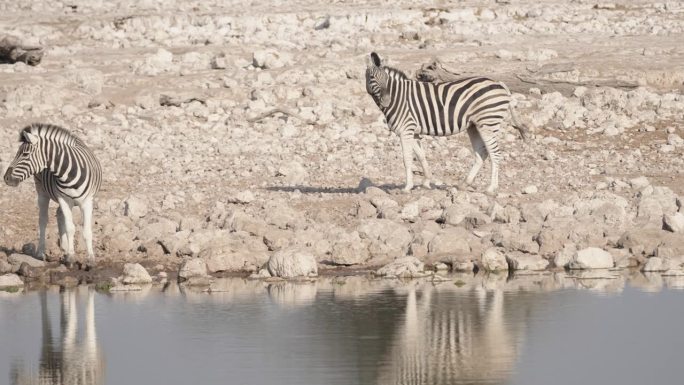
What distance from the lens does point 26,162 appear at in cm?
1418

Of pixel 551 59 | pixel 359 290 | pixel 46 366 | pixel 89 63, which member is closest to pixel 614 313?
pixel 359 290

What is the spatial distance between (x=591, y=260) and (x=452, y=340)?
3.55m

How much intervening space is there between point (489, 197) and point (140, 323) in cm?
591

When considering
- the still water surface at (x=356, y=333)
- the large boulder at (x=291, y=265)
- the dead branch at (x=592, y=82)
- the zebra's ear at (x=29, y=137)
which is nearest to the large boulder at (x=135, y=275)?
the still water surface at (x=356, y=333)

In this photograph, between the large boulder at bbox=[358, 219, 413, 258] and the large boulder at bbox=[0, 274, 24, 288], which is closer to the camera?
the large boulder at bbox=[0, 274, 24, 288]

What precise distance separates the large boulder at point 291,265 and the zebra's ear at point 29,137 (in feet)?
8.93

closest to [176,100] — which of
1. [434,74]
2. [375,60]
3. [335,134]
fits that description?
[335,134]

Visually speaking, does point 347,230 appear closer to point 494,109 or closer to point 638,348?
point 494,109

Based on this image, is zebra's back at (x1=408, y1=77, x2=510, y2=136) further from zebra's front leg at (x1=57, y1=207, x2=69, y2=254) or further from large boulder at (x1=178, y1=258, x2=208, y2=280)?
zebra's front leg at (x1=57, y1=207, x2=69, y2=254)

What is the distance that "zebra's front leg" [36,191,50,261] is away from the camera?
14906mm

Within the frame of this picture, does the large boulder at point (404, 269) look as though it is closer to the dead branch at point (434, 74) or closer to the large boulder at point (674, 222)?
the large boulder at point (674, 222)

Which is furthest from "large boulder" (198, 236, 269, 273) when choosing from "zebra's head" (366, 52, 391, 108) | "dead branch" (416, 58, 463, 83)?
"dead branch" (416, 58, 463, 83)

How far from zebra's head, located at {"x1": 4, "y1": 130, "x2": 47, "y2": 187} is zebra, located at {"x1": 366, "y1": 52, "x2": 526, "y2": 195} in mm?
5062

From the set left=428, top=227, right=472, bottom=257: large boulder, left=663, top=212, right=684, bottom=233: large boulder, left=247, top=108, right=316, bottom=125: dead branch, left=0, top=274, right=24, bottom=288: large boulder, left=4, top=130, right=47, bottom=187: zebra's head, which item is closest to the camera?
left=4, top=130, right=47, bottom=187: zebra's head
